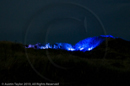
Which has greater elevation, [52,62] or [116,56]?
[52,62]

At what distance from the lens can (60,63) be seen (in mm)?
13555

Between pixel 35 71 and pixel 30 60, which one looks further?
pixel 30 60

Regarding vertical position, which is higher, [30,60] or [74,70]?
[30,60]

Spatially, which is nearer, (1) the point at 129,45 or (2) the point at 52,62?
(2) the point at 52,62

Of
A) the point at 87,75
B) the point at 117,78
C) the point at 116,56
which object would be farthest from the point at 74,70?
the point at 116,56

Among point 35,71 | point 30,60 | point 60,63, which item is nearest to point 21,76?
point 35,71

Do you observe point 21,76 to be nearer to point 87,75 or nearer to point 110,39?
point 87,75

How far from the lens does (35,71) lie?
11.5m

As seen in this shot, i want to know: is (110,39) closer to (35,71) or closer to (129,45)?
(129,45)

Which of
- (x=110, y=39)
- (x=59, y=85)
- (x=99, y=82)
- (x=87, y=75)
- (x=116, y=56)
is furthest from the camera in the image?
(x=110, y=39)

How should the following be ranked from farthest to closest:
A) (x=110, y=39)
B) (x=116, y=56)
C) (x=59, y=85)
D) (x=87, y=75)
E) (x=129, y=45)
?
(x=110, y=39) → (x=129, y=45) → (x=116, y=56) → (x=87, y=75) → (x=59, y=85)

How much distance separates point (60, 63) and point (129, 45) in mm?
19400

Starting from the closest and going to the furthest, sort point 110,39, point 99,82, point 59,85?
point 59,85
point 99,82
point 110,39

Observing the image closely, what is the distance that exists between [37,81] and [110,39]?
23643 mm
